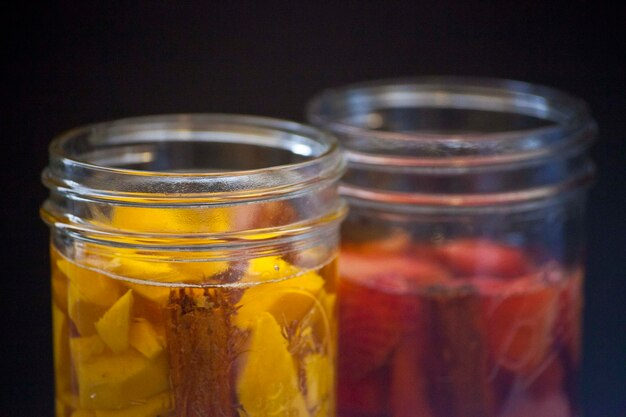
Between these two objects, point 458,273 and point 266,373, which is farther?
point 458,273

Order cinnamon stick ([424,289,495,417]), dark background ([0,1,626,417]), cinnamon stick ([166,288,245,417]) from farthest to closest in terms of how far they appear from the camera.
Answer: dark background ([0,1,626,417]) → cinnamon stick ([424,289,495,417]) → cinnamon stick ([166,288,245,417])

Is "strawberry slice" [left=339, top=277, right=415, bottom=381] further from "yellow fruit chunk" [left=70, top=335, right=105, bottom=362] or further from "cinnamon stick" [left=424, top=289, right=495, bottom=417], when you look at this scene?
"yellow fruit chunk" [left=70, top=335, right=105, bottom=362]

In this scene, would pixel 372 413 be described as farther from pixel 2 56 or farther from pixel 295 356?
pixel 2 56

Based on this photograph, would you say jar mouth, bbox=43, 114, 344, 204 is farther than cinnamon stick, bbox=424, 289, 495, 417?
No

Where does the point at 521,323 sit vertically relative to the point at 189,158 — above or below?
below

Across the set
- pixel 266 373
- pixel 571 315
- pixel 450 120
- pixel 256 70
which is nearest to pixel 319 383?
pixel 266 373

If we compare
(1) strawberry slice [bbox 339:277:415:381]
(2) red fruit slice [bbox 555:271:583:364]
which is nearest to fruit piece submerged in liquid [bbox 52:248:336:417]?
(1) strawberry slice [bbox 339:277:415:381]

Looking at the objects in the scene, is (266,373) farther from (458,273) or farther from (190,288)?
(458,273)

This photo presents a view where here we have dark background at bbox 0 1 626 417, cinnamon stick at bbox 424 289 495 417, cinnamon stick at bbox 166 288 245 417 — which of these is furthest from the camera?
dark background at bbox 0 1 626 417
